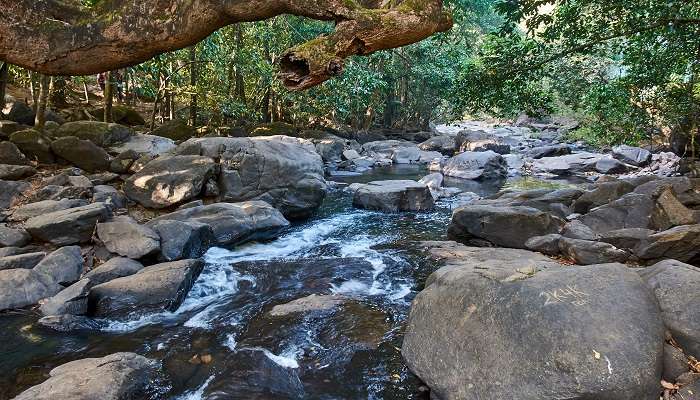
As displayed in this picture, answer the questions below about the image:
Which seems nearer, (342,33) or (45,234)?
(342,33)

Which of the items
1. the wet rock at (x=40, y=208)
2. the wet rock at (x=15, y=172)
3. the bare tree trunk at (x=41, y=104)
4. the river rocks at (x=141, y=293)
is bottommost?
the river rocks at (x=141, y=293)

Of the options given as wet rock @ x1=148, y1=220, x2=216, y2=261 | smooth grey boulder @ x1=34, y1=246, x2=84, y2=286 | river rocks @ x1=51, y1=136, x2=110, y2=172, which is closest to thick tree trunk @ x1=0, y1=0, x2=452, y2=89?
smooth grey boulder @ x1=34, y1=246, x2=84, y2=286

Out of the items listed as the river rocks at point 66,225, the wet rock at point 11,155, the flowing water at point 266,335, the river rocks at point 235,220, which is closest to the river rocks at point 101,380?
the flowing water at point 266,335

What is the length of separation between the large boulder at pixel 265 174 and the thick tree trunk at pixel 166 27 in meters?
7.96

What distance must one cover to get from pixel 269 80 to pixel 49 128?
6654 mm

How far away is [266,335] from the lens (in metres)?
5.74

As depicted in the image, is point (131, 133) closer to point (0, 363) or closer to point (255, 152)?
point (255, 152)

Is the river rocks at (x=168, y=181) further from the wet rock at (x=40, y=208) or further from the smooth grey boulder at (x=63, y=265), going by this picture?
the smooth grey boulder at (x=63, y=265)

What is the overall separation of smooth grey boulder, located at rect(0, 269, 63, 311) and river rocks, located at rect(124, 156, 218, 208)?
135 inches

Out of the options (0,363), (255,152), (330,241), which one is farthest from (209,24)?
(255,152)

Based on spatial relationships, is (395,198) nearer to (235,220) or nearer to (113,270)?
(235,220)

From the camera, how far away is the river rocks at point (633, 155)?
19.6 m

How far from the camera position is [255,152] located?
37.2ft

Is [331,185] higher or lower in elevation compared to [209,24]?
lower
